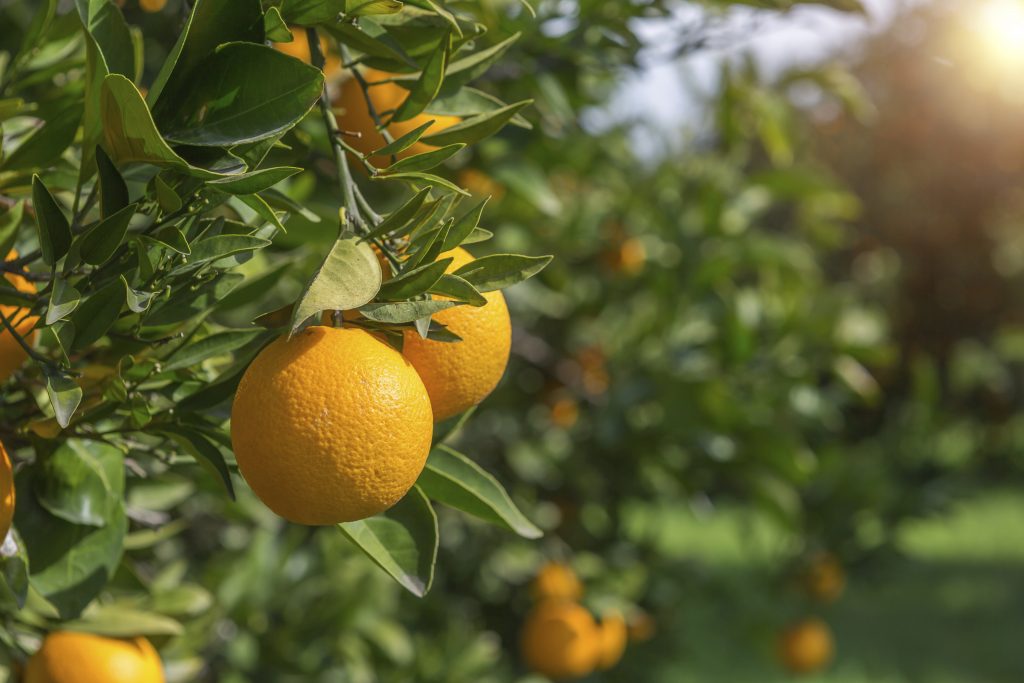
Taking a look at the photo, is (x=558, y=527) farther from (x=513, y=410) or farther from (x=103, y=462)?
(x=103, y=462)

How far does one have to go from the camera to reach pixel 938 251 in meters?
7.23

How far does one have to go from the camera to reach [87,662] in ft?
2.65

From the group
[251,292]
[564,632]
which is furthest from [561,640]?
[251,292]

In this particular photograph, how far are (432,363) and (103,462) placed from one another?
29 centimetres

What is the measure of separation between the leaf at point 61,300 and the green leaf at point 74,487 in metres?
0.18

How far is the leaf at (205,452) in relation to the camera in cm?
Answer: 64

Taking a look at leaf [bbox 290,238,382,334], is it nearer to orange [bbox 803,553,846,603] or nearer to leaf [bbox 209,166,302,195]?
leaf [bbox 209,166,302,195]

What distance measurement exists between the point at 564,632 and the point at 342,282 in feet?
4.15

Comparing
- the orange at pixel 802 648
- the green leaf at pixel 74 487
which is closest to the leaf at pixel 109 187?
the green leaf at pixel 74 487

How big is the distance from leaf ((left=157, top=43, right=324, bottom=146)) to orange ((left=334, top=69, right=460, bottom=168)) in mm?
166

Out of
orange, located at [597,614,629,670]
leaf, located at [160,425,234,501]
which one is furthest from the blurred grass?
leaf, located at [160,425,234,501]

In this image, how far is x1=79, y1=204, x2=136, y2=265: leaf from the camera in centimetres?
61

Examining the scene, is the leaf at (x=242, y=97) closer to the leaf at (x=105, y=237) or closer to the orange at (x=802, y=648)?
the leaf at (x=105, y=237)

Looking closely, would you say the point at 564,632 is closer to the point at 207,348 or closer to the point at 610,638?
the point at 610,638
